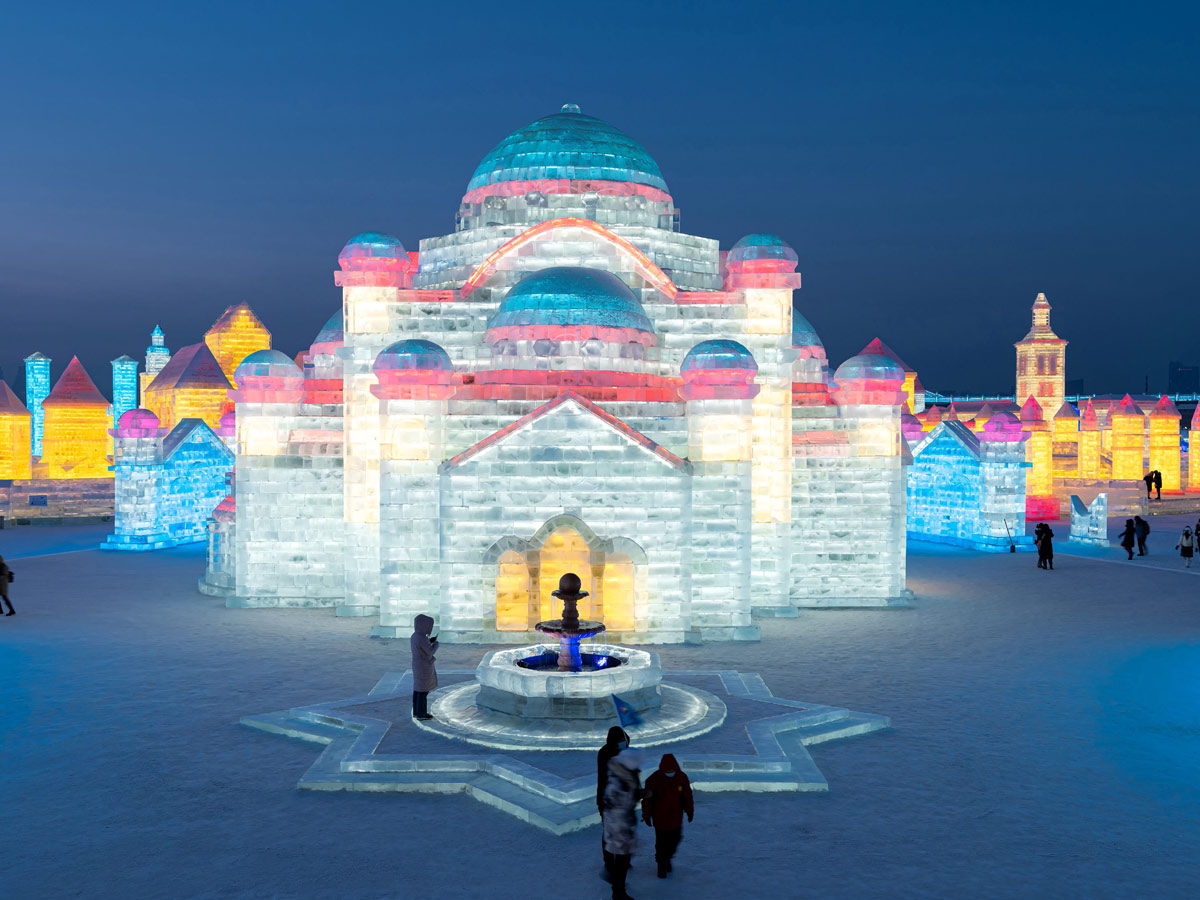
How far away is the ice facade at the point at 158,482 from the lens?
29.5 m

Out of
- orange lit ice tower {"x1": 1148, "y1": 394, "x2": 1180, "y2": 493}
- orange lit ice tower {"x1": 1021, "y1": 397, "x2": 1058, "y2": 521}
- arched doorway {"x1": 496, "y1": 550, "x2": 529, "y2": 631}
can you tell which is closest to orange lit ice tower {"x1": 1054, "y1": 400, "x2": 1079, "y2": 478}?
orange lit ice tower {"x1": 1148, "y1": 394, "x2": 1180, "y2": 493}

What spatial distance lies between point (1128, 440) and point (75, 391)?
47060mm

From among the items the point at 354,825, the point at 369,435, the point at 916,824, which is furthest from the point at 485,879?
the point at 369,435

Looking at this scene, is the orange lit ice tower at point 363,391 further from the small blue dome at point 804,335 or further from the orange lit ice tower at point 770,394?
the small blue dome at point 804,335

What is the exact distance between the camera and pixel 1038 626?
17328mm

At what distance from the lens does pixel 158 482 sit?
30.2 meters

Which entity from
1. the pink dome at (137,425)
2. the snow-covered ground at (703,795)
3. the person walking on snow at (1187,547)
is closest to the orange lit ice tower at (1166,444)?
the person walking on snow at (1187,547)

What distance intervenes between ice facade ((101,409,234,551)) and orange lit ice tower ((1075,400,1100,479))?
37645 mm

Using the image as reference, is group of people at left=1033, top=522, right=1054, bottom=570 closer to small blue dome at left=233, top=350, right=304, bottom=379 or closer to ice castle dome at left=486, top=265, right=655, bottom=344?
ice castle dome at left=486, top=265, right=655, bottom=344

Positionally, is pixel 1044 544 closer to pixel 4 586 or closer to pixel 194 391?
pixel 4 586

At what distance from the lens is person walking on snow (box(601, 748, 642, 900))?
22.7 ft

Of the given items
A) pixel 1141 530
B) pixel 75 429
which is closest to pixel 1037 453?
pixel 1141 530

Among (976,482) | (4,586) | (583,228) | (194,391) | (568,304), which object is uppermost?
(583,228)

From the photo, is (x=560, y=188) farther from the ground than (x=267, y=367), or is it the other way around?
(x=560, y=188)
